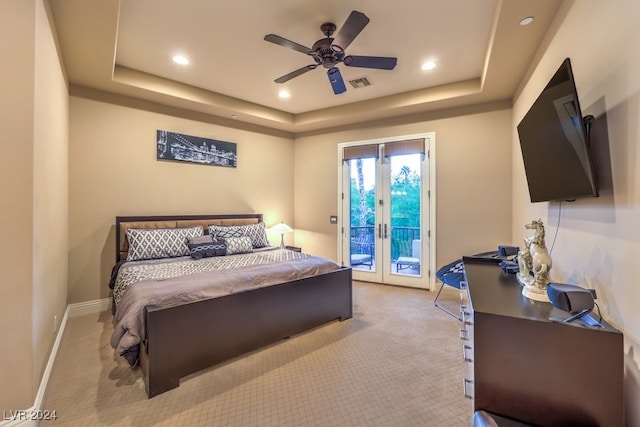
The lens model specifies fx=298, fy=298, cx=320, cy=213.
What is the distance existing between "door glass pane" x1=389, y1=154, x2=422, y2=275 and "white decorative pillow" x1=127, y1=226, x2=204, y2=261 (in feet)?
10.6

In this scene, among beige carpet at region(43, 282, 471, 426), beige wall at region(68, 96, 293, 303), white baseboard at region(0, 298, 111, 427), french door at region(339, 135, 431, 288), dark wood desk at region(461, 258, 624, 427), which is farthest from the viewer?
french door at region(339, 135, 431, 288)

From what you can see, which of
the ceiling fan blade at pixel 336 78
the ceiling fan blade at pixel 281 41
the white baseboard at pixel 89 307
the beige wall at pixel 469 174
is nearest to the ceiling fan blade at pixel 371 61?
the ceiling fan blade at pixel 336 78

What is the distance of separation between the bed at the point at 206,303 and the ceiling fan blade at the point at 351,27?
2.16 metres

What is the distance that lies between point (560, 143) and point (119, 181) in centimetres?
464

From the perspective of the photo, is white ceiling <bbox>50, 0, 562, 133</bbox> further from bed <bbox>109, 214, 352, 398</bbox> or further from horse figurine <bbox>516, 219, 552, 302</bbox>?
bed <bbox>109, 214, 352, 398</bbox>

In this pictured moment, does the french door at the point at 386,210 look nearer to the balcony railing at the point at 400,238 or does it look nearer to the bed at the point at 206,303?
the balcony railing at the point at 400,238

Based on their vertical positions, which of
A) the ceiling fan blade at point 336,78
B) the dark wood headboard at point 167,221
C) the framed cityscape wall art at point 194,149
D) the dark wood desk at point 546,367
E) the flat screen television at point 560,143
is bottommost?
the dark wood desk at point 546,367

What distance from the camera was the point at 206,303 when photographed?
7.85 feet

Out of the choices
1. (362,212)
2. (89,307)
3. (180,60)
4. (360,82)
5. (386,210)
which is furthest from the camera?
(362,212)

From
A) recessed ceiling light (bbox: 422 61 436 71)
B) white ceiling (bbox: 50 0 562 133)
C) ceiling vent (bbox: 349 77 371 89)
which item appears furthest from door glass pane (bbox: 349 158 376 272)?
recessed ceiling light (bbox: 422 61 436 71)

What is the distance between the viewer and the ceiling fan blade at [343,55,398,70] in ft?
9.19

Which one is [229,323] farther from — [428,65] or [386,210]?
[428,65]

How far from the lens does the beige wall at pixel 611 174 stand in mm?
1312

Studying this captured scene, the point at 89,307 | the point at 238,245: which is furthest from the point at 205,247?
the point at 89,307
